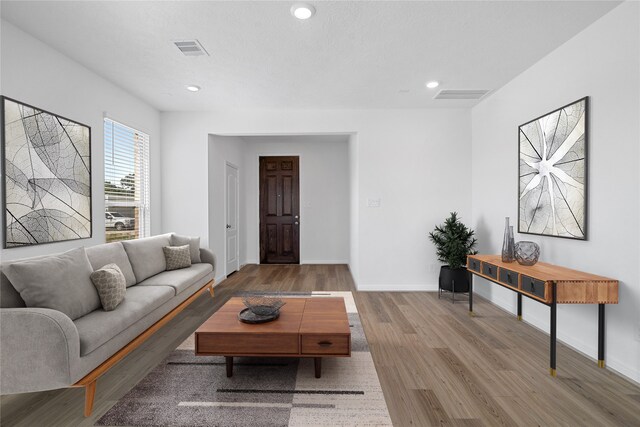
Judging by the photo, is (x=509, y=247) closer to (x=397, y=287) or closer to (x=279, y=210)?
(x=397, y=287)

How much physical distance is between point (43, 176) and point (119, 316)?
1515mm

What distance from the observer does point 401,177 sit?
15.3 feet

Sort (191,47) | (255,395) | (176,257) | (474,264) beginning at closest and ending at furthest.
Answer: (255,395) → (191,47) → (474,264) → (176,257)

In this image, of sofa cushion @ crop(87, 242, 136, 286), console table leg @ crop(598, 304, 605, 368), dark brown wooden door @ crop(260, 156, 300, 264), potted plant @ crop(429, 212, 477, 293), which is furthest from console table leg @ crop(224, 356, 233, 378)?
dark brown wooden door @ crop(260, 156, 300, 264)

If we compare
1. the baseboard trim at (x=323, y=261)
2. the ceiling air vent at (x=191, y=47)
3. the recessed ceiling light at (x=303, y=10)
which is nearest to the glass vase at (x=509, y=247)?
the recessed ceiling light at (x=303, y=10)

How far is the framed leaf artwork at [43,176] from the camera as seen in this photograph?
2.47 metres

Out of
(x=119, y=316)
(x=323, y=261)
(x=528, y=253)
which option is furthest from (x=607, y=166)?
(x=323, y=261)

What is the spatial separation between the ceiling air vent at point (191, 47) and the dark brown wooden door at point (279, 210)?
382cm

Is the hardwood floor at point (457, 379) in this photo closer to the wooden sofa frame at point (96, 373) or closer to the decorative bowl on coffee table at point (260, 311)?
the wooden sofa frame at point (96, 373)

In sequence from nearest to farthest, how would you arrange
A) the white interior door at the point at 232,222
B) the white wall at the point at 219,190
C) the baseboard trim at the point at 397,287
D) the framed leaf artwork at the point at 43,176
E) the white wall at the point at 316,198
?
the framed leaf artwork at the point at 43,176 < the baseboard trim at the point at 397,287 < the white wall at the point at 219,190 < the white interior door at the point at 232,222 < the white wall at the point at 316,198

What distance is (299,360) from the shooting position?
8.13 feet

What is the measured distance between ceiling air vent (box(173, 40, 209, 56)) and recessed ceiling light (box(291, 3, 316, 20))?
0.97 m

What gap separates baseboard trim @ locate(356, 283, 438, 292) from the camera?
4652 millimetres

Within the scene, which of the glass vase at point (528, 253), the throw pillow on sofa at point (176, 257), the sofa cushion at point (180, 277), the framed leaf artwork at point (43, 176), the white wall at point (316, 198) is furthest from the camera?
the white wall at point (316, 198)
